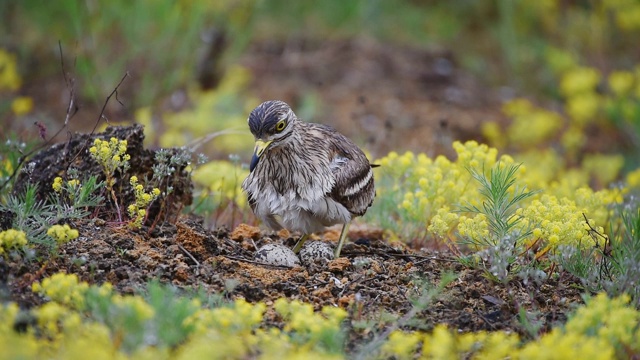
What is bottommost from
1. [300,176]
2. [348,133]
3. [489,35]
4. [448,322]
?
[448,322]

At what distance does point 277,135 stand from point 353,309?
46.4 inches

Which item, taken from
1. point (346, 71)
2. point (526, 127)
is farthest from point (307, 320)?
point (346, 71)

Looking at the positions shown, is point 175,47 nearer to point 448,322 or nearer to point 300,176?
point 300,176

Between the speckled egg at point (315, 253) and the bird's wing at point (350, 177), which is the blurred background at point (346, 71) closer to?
the bird's wing at point (350, 177)

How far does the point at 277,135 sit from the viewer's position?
459 centimetres

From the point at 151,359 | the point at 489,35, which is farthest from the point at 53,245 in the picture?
the point at 489,35

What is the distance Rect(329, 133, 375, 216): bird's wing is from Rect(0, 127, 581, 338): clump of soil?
325 millimetres

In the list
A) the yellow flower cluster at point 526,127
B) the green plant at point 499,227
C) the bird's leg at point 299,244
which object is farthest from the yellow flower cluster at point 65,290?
the yellow flower cluster at point 526,127

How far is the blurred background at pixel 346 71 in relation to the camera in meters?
9.06

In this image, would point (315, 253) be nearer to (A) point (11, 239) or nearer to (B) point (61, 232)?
(B) point (61, 232)

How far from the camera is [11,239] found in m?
3.62

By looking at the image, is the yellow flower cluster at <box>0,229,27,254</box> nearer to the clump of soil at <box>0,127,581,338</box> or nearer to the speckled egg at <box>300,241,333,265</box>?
the clump of soil at <box>0,127,581,338</box>

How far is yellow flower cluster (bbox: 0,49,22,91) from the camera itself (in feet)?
29.4

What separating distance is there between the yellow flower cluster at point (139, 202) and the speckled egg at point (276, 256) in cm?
66
